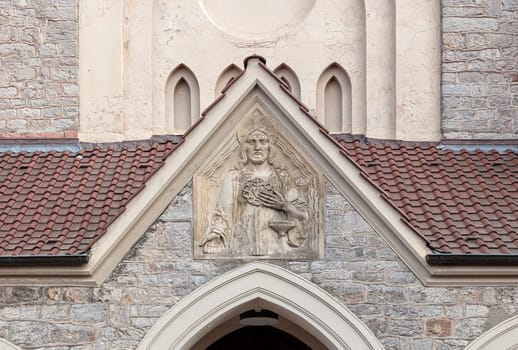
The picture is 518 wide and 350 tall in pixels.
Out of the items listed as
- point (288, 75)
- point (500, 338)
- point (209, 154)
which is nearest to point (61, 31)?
point (288, 75)

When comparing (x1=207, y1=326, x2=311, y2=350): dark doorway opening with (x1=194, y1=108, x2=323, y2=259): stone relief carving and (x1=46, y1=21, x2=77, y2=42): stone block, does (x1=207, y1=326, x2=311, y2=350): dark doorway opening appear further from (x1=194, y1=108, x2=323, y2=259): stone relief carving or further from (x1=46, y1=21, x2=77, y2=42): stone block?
(x1=46, y1=21, x2=77, y2=42): stone block

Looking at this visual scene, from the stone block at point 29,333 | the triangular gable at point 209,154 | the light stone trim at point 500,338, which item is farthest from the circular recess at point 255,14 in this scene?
the light stone trim at point 500,338

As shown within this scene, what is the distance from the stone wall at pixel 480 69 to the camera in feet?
59.5

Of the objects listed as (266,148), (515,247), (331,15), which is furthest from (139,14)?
(515,247)

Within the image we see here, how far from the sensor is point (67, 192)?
1667cm

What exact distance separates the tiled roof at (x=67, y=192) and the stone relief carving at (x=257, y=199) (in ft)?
2.41

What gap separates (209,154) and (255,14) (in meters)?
3.54

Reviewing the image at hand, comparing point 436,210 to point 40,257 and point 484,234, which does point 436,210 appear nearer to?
point 484,234

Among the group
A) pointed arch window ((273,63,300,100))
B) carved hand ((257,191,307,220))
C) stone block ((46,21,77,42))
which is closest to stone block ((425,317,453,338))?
carved hand ((257,191,307,220))

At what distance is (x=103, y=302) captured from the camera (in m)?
15.5

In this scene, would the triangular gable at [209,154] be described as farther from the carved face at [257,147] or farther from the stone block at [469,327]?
the stone block at [469,327]

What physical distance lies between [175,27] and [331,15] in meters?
1.98

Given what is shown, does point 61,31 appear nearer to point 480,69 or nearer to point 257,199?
point 257,199

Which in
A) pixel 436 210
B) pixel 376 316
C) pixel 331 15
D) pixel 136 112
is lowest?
Answer: pixel 376 316
